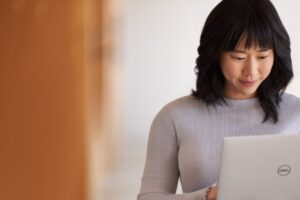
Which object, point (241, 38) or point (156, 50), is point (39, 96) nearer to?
point (156, 50)

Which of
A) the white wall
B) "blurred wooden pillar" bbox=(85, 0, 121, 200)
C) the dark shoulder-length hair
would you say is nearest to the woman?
the dark shoulder-length hair

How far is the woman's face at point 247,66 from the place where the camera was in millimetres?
1250

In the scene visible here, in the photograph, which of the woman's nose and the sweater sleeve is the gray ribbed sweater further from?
the woman's nose

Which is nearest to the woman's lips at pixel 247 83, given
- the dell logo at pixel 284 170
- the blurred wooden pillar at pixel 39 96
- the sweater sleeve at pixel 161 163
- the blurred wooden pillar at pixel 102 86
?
the sweater sleeve at pixel 161 163

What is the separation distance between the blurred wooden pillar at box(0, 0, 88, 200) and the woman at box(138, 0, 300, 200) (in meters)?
1.29

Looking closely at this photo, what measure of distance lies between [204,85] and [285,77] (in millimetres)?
236

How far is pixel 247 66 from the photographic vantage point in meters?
1.26

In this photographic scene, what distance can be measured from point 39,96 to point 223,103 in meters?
1.39

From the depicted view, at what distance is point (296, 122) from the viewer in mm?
1371

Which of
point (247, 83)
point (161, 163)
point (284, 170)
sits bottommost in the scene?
point (161, 163)

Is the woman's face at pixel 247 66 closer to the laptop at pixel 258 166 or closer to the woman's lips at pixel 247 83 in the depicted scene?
the woman's lips at pixel 247 83

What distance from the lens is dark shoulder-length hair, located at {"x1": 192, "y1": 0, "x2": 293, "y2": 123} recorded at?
1237 mm

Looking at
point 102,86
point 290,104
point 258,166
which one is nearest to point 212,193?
point 258,166

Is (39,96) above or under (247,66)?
under
